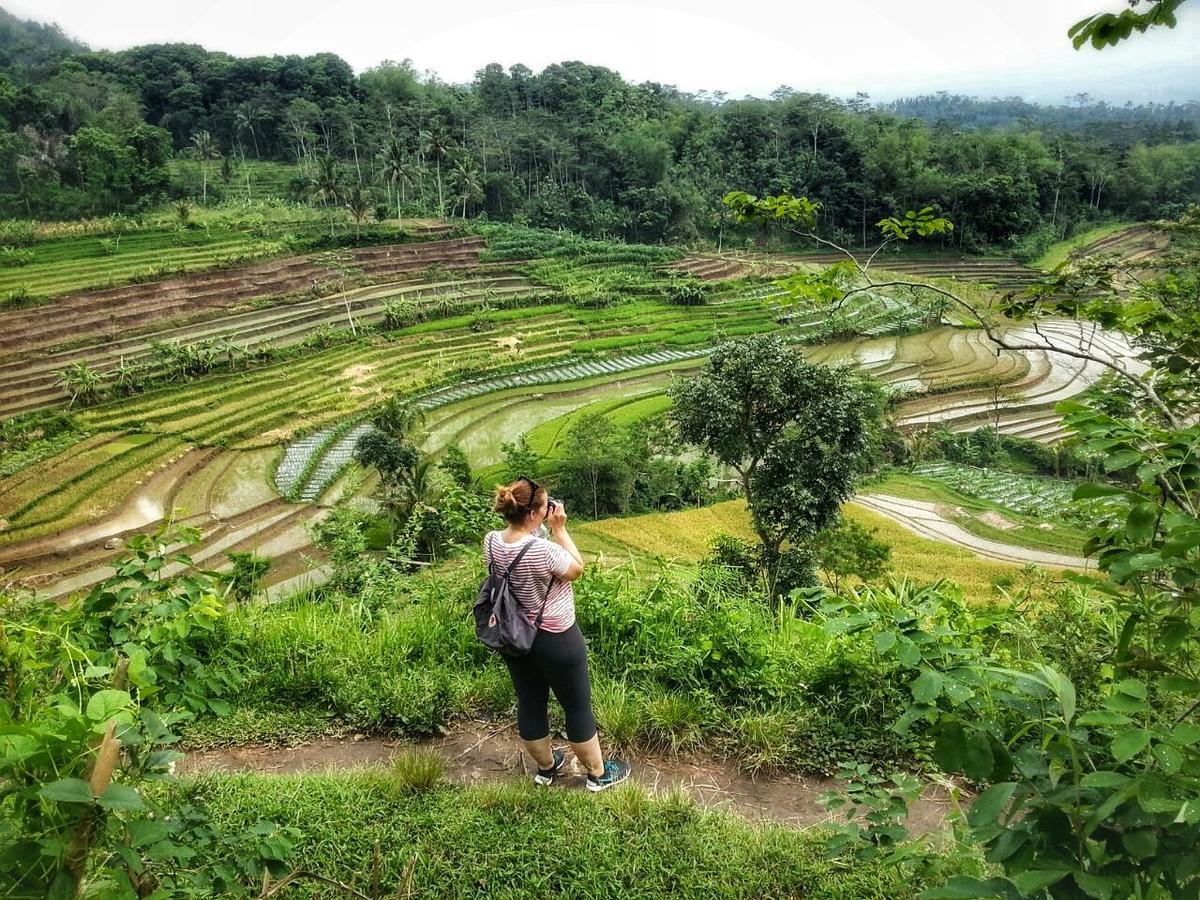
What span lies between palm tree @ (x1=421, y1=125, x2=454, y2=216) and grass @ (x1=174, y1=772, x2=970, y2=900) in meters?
45.8

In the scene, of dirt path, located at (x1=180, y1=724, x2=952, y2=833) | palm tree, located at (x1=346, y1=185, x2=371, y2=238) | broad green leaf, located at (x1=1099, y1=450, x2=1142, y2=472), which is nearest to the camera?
broad green leaf, located at (x1=1099, y1=450, x2=1142, y2=472)

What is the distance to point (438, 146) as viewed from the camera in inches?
1833

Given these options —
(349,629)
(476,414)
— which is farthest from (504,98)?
(349,629)

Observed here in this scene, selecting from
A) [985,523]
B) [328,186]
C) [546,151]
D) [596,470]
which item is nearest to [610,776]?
[596,470]

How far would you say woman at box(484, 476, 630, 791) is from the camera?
106 inches

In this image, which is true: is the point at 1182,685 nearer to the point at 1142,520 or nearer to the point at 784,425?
the point at 1142,520

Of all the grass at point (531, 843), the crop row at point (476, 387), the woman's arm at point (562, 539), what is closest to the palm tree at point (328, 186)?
the crop row at point (476, 387)

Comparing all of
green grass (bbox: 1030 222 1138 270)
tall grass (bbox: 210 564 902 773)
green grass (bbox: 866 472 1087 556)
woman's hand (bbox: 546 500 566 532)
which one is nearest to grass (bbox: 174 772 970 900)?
tall grass (bbox: 210 564 902 773)

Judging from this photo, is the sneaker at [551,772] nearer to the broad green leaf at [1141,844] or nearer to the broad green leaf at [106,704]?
the broad green leaf at [106,704]

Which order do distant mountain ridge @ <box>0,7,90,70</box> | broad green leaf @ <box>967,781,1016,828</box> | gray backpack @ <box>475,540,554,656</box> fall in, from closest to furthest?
broad green leaf @ <box>967,781,1016,828</box> < gray backpack @ <box>475,540,554,656</box> < distant mountain ridge @ <box>0,7,90,70</box>

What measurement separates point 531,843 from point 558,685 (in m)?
0.52

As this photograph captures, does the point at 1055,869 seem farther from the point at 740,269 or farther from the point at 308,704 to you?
the point at 740,269

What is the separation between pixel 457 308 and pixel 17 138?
76.1 ft

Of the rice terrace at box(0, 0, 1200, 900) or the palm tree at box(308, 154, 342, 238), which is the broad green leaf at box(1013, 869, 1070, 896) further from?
the palm tree at box(308, 154, 342, 238)
